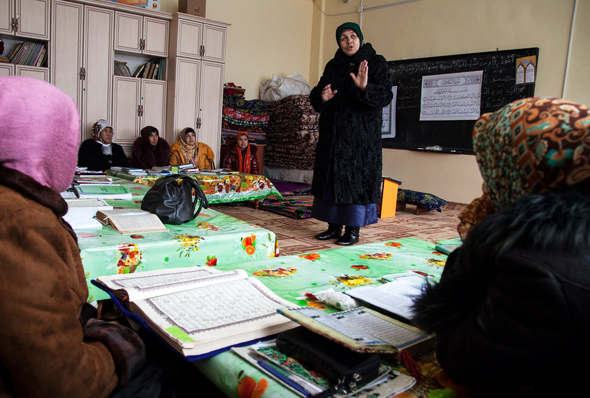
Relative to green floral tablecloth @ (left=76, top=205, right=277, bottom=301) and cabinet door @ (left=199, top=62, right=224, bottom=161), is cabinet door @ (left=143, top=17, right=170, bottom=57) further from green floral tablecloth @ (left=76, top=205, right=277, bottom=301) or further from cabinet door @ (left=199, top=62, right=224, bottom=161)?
green floral tablecloth @ (left=76, top=205, right=277, bottom=301)

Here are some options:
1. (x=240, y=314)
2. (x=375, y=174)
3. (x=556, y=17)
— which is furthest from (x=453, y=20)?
(x=240, y=314)

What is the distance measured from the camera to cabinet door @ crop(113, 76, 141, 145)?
565 cm

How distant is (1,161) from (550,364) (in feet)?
2.73

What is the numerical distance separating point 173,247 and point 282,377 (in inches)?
33.9

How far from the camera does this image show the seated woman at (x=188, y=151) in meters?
5.65

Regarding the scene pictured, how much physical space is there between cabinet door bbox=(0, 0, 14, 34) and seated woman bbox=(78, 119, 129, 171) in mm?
1323

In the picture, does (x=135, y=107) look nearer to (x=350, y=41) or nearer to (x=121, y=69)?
(x=121, y=69)

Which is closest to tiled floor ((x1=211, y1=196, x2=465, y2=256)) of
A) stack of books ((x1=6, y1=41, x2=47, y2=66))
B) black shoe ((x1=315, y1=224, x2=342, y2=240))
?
black shoe ((x1=315, y1=224, x2=342, y2=240))

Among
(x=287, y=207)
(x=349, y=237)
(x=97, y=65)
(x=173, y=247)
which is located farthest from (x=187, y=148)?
(x=173, y=247)

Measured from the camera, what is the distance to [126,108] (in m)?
5.73

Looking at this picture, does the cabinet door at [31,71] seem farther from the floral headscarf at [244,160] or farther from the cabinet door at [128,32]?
the floral headscarf at [244,160]

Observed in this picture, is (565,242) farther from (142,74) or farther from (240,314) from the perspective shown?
(142,74)

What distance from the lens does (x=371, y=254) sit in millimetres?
1611

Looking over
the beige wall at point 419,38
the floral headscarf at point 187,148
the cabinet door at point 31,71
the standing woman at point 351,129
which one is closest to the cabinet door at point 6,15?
the cabinet door at point 31,71
